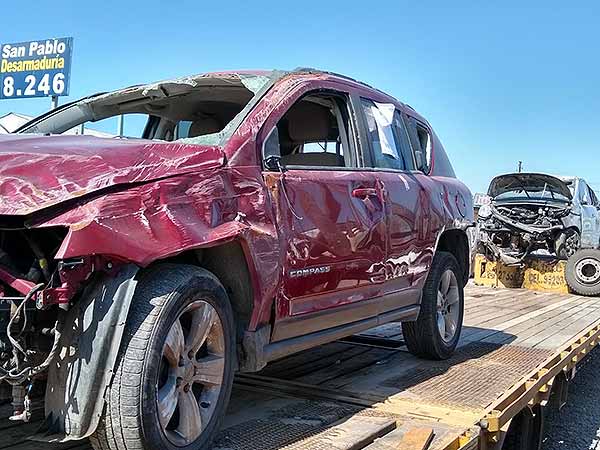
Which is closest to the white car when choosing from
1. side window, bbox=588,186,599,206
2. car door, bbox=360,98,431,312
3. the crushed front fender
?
side window, bbox=588,186,599,206

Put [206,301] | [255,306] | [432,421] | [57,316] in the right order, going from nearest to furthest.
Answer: [57,316] < [206,301] < [255,306] < [432,421]

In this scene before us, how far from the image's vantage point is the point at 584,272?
420 inches

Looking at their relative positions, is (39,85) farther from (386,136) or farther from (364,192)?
(364,192)

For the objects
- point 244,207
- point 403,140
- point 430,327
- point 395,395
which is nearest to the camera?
point 244,207

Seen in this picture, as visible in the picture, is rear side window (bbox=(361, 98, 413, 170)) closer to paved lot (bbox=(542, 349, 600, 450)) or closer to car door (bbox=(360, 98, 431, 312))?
car door (bbox=(360, 98, 431, 312))

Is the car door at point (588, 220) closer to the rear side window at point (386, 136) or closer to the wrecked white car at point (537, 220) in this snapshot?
the wrecked white car at point (537, 220)

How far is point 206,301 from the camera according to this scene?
2680mm

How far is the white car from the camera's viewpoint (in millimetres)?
10727

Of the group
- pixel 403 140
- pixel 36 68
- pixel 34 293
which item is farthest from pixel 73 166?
pixel 36 68

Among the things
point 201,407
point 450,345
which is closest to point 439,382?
point 450,345

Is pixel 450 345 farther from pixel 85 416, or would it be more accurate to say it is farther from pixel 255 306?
pixel 85 416

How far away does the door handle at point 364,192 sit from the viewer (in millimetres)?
3726

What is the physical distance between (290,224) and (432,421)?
129 cm

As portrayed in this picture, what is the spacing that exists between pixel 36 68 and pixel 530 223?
10.7 m
